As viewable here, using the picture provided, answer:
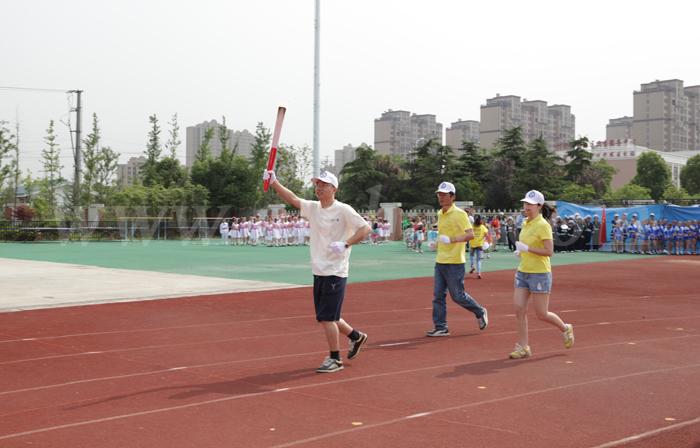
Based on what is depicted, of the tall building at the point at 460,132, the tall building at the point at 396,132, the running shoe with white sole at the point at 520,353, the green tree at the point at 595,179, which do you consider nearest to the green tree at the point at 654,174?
the green tree at the point at 595,179

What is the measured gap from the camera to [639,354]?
7160 mm

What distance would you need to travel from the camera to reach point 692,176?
77.9m

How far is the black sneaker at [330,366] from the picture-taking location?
6.30 meters

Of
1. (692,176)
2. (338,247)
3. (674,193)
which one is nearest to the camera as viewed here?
(338,247)

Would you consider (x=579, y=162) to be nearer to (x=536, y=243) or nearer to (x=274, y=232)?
(x=274, y=232)

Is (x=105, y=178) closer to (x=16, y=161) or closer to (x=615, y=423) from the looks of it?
(x=16, y=161)

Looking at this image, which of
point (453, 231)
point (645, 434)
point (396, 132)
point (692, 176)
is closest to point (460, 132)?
point (396, 132)

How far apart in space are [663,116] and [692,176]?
103028 millimetres

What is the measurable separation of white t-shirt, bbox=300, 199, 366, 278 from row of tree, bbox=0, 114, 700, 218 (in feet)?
120

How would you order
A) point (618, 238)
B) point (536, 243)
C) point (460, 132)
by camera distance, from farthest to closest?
point (460, 132), point (618, 238), point (536, 243)

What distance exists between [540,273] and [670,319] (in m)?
4.09

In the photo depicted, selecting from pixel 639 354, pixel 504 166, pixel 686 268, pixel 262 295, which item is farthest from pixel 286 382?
pixel 504 166

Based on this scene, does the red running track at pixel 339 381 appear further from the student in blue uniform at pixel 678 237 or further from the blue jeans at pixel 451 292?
the student in blue uniform at pixel 678 237

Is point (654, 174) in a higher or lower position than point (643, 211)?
higher
